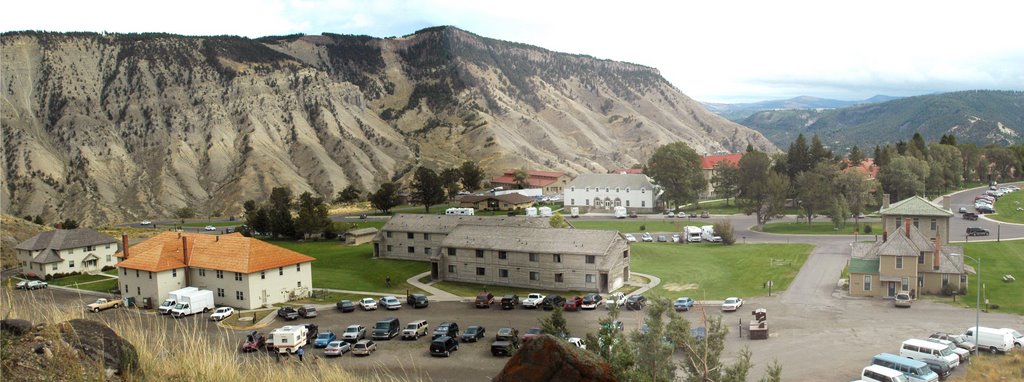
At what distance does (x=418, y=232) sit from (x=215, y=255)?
1900 centimetres

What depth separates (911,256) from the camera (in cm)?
4519

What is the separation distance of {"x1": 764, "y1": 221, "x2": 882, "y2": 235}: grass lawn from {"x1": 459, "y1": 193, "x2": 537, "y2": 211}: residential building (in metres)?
35.7

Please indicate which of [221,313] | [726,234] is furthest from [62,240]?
[726,234]

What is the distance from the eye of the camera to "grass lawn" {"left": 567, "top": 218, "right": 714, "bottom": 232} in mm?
83125

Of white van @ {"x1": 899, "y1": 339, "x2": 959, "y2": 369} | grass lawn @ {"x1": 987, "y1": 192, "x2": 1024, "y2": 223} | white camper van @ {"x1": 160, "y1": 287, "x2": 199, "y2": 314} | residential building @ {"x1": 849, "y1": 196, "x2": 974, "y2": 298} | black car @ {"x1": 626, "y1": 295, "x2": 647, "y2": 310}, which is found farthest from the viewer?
grass lawn @ {"x1": 987, "y1": 192, "x2": 1024, "y2": 223}

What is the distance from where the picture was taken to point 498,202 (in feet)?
343

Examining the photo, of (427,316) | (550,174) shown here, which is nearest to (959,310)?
(427,316)

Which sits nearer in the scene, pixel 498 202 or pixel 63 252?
pixel 63 252

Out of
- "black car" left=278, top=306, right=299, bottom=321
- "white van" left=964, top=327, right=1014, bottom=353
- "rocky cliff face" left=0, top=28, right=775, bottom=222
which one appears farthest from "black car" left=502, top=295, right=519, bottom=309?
"rocky cliff face" left=0, top=28, right=775, bottom=222

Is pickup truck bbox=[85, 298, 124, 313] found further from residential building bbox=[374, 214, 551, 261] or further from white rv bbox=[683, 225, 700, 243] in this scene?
white rv bbox=[683, 225, 700, 243]

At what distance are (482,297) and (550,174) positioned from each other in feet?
314

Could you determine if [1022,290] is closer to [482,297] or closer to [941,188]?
[482,297]

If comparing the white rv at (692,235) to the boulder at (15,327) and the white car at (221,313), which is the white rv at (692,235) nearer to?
the white car at (221,313)

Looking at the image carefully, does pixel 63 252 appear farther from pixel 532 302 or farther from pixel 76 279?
pixel 532 302
